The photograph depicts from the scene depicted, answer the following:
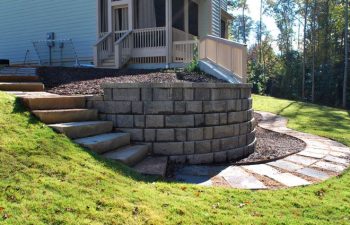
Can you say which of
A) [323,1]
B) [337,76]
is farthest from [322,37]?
[337,76]

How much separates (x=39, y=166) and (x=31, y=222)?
3.12ft

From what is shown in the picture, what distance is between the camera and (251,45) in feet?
159

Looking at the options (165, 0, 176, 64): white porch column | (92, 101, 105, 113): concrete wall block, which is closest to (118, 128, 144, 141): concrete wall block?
(92, 101, 105, 113): concrete wall block

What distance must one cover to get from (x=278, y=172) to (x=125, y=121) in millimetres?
2470

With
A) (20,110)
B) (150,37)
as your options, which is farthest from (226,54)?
(20,110)

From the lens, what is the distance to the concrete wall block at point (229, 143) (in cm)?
606

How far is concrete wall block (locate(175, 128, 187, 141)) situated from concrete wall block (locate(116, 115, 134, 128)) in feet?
2.36

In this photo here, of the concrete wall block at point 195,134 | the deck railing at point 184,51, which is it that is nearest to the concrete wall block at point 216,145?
the concrete wall block at point 195,134

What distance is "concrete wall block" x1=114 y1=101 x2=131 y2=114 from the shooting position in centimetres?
557

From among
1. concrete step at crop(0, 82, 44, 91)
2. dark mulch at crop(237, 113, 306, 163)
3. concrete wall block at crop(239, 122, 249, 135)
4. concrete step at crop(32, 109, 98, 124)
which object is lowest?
dark mulch at crop(237, 113, 306, 163)

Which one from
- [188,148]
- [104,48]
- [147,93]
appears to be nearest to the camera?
[147,93]

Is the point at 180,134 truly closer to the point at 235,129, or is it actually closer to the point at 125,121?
the point at 125,121

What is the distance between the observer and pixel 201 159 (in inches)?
225

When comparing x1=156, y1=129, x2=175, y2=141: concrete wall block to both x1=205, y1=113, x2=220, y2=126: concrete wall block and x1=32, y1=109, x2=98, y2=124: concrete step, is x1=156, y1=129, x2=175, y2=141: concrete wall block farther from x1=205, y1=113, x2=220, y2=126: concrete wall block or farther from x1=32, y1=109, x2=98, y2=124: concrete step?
x1=32, y1=109, x2=98, y2=124: concrete step
